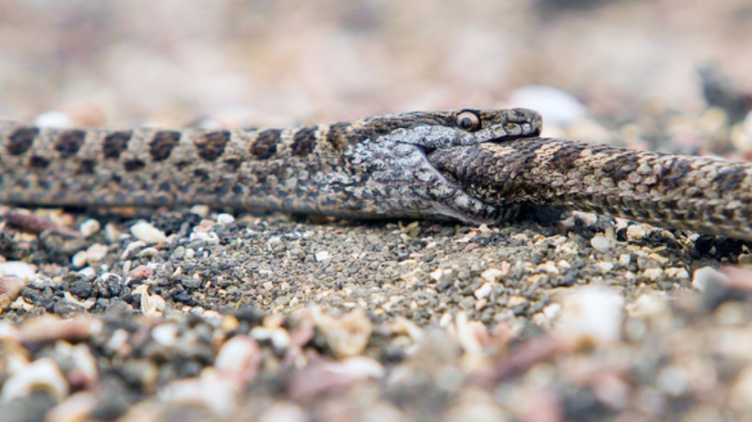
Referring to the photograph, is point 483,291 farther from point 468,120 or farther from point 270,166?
point 270,166

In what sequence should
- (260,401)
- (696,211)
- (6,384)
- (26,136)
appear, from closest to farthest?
(260,401) → (6,384) → (696,211) → (26,136)

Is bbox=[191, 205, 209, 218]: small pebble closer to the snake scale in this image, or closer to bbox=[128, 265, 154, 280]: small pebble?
the snake scale

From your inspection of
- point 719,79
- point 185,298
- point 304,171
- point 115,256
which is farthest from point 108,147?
point 719,79

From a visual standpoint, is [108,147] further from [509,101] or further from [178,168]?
[509,101]

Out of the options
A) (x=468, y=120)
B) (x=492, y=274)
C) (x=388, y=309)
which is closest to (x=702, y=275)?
(x=492, y=274)

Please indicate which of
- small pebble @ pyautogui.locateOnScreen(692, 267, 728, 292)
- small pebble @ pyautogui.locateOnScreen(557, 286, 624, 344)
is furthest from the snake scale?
small pebble @ pyautogui.locateOnScreen(557, 286, 624, 344)

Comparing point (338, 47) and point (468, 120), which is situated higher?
point (338, 47)

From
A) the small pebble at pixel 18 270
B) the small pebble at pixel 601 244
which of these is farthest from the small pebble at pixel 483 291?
the small pebble at pixel 18 270
